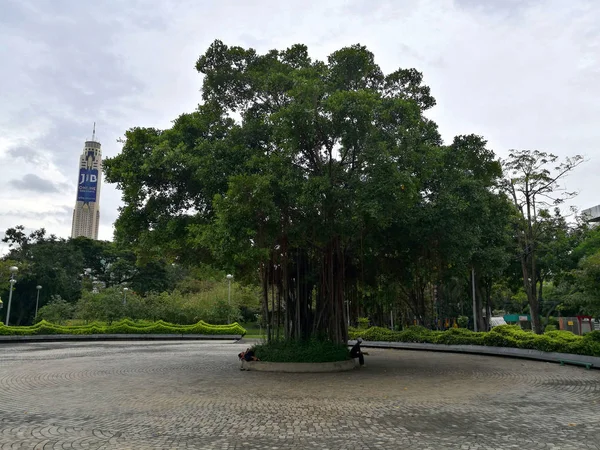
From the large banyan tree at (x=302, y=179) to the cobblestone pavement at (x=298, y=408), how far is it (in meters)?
2.98

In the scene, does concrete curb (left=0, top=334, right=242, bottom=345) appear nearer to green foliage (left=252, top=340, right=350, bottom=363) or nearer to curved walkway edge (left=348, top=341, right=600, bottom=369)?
curved walkway edge (left=348, top=341, right=600, bottom=369)

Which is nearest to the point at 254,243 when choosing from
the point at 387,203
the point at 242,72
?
the point at 387,203

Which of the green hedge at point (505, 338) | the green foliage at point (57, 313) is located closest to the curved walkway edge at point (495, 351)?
the green hedge at point (505, 338)

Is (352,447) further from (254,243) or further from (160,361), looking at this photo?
(160,361)

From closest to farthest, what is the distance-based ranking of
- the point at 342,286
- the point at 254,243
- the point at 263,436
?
the point at 263,436
the point at 254,243
the point at 342,286

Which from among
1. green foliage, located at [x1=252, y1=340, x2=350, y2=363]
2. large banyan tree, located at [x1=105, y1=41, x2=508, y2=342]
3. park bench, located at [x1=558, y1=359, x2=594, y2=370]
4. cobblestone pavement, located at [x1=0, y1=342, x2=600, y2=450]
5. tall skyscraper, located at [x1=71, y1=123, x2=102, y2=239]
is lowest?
cobblestone pavement, located at [x1=0, y1=342, x2=600, y2=450]

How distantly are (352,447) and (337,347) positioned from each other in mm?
7870

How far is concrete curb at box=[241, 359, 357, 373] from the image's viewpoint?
40.5 ft

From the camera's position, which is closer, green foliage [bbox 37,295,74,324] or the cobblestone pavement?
the cobblestone pavement

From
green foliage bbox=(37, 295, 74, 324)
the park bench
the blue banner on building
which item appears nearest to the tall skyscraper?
the blue banner on building

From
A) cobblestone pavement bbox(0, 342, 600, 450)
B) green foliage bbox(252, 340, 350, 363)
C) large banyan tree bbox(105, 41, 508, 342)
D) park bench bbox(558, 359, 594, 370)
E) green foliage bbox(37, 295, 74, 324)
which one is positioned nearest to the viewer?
cobblestone pavement bbox(0, 342, 600, 450)

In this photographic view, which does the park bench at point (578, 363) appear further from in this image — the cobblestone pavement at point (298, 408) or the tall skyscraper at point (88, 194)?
the tall skyscraper at point (88, 194)

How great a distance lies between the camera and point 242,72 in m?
12.9

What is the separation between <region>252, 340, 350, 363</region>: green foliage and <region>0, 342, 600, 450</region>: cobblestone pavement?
0.76 meters
